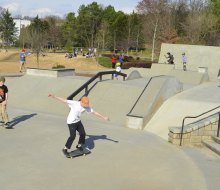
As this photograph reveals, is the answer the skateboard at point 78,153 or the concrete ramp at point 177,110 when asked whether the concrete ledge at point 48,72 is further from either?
the skateboard at point 78,153

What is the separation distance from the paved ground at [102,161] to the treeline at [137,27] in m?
38.4

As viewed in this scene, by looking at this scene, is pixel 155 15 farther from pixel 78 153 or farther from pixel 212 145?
pixel 78 153

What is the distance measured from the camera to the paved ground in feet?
23.0

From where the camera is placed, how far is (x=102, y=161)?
832 cm

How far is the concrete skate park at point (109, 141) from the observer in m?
7.19

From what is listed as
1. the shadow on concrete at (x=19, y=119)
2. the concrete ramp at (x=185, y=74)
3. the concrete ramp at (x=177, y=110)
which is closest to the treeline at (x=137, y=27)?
the concrete ramp at (x=185, y=74)

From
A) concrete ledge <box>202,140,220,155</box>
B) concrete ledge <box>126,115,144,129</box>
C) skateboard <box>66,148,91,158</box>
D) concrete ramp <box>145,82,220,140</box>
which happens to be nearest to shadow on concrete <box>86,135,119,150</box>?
skateboard <box>66,148,91,158</box>

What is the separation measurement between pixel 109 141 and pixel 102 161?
1.79 m

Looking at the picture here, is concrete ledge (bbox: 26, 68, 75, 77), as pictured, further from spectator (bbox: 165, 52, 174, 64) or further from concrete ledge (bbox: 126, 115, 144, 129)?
spectator (bbox: 165, 52, 174, 64)

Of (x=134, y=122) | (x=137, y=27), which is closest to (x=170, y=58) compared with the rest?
(x=134, y=122)

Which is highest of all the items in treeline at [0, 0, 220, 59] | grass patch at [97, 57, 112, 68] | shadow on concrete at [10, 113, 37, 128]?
treeline at [0, 0, 220, 59]

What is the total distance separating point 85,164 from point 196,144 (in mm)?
3842

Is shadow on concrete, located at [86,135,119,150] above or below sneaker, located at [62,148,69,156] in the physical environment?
below

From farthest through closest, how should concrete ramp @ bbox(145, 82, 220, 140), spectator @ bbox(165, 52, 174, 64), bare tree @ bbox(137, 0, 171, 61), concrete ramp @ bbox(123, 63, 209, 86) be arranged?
bare tree @ bbox(137, 0, 171, 61), spectator @ bbox(165, 52, 174, 64), concrete ramp @ bbox(123, 63, 209, 86), concrete ramp @ bbox(145, 82, 220, 140)
